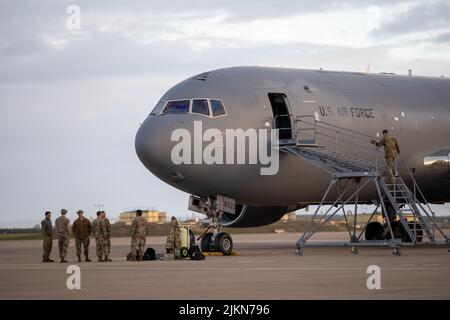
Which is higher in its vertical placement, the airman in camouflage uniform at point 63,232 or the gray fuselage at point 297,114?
the gray fuselage at point 297,114

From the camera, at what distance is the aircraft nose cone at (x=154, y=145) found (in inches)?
1183

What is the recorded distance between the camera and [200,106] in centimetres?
3102

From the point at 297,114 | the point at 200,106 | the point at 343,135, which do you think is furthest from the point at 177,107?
the point at 343,135

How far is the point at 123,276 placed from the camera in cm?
2111

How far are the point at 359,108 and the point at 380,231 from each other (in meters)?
7.76

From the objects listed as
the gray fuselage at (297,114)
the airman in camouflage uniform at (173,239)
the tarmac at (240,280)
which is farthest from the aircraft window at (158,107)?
the tarmac at (240,280)

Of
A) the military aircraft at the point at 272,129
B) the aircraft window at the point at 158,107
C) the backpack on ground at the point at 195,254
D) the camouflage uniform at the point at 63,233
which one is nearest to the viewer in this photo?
the backpack on ground at the point at 195,254

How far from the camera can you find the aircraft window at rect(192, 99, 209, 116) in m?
30.9

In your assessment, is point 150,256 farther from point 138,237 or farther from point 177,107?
point 177,107

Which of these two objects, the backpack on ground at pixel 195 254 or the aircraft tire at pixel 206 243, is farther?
the aircraft tire at pixel 206 243

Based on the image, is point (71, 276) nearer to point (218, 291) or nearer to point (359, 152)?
point (218, 291)

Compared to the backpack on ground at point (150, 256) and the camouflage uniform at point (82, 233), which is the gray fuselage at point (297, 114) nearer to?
the camouflage uniform at point (82, 233)
